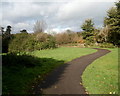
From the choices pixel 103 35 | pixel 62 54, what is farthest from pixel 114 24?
pixel 62 54

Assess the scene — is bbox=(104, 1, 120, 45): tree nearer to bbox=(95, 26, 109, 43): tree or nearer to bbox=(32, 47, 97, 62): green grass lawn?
bbox=(95, 26, 109, 43): tree

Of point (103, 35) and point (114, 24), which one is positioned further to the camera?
point (103, 35)

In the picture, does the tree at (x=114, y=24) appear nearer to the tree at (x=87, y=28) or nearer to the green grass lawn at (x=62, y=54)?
the tree at (x=87, y=28)

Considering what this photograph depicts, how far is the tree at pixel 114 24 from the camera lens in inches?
1188

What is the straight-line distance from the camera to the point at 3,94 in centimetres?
500

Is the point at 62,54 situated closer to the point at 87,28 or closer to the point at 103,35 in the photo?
the point at 103,35

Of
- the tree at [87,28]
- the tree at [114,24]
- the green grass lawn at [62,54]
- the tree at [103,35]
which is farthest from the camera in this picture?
the tree at [87,28]

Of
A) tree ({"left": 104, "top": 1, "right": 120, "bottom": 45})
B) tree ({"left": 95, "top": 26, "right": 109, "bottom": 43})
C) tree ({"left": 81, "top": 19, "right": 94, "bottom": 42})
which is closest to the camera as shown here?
tree ({"left": 104, "top": 1, "right": 120, "bottom": 45})

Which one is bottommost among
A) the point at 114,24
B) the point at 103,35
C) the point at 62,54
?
the point at 62,54

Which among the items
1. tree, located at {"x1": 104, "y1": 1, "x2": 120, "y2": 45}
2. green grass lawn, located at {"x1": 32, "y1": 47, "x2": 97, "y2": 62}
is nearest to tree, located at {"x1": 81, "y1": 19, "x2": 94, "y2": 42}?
tree, located at {"x1": 104, "y1": 1, "x2": 120, "y2": 45}

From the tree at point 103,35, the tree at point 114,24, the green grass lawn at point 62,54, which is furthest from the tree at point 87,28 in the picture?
the green grass lawn at point 62,54

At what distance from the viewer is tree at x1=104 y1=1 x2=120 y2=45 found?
30.2 metres

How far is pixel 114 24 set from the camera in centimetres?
3030

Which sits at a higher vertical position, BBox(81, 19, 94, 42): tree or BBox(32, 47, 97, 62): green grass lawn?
BBox(81, 19, 94, 42): tree
